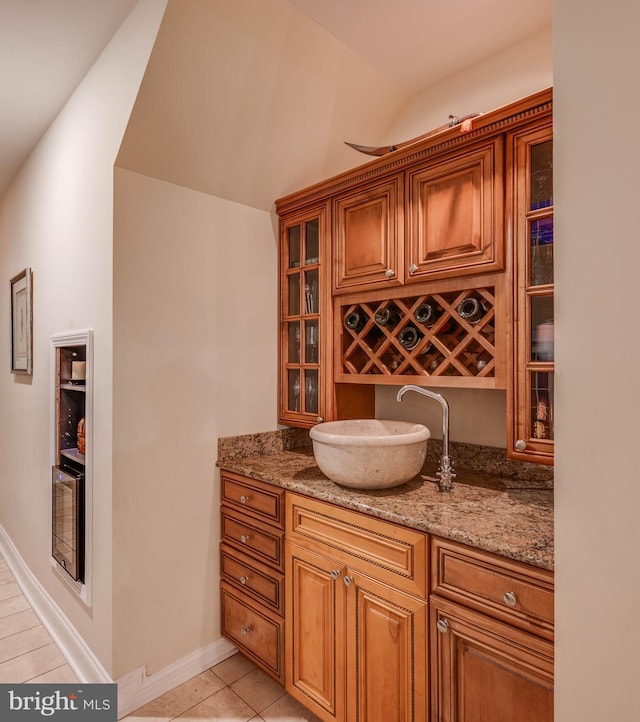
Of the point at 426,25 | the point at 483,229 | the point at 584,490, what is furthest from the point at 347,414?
the point at 426,25

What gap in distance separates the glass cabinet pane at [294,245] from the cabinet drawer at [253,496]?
110 centimetres

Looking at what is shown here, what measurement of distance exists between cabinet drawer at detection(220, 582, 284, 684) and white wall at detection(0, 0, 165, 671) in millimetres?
509

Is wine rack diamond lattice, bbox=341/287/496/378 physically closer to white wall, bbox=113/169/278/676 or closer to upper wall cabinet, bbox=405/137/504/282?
upper wall cabinet, bbox=405/137/504/282

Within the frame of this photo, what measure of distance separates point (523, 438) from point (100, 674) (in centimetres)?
193

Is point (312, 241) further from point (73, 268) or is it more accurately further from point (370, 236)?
point (73, 268)

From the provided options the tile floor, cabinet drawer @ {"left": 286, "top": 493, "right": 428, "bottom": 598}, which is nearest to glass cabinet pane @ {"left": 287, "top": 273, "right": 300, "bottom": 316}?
cabinet drawer @ {"left": 286, "top": 493, "right": 428, "bottom": 598}

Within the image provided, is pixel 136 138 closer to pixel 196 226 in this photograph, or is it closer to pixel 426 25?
pixel 196 226

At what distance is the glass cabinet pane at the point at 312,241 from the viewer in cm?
217

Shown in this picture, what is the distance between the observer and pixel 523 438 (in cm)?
147

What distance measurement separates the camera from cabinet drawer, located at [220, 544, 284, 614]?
1.79 m

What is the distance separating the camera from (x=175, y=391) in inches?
75.4

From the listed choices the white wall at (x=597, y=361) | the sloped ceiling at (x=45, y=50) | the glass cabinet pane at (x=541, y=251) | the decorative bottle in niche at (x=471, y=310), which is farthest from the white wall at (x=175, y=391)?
the white wall at (x=597, y=361)

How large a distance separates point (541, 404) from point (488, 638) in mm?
716

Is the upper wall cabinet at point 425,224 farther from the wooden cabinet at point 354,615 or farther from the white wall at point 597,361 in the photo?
the wooden cabinet at point 354,615
